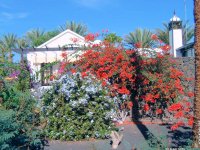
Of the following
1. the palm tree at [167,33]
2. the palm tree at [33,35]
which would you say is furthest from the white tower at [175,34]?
the palm tree at [33,35]

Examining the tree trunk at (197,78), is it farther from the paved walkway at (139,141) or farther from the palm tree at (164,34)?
the palm tree at (164,34)

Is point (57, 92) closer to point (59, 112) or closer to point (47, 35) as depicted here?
point (59, 112)

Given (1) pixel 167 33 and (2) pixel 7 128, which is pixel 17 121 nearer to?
(2) pixel 7 128

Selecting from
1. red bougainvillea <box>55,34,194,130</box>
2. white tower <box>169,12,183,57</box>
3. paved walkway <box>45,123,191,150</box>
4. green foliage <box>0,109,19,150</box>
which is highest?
white tower <box>169,12,183,57</box>

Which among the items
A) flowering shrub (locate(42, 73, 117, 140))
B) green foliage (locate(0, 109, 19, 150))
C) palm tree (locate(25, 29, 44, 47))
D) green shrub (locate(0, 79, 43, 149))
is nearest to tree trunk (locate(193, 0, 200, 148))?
flowering shrub (locate(42, 73, 117, 140))

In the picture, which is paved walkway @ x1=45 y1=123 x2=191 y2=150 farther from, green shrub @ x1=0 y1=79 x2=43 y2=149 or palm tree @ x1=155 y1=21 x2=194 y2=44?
palm tree @ x1=155 y1=21 x2=194 y2=44

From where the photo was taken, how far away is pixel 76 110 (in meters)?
8.89

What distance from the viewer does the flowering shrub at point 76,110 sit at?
8.67m

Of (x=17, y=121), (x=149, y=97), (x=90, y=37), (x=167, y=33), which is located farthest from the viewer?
(x=167, y=33)

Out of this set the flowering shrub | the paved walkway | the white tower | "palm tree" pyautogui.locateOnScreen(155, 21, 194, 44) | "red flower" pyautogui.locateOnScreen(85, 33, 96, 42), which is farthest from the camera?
"palm tree" pyautogui.locateOnScreen(155, 21, 194, 44)

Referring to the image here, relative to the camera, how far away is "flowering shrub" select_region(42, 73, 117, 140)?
8672 millimetres

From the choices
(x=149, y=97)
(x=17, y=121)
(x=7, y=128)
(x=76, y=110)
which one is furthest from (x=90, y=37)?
(x=7, y=128)

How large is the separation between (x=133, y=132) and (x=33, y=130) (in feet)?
10.3

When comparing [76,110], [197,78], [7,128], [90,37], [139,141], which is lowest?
[139,141]
